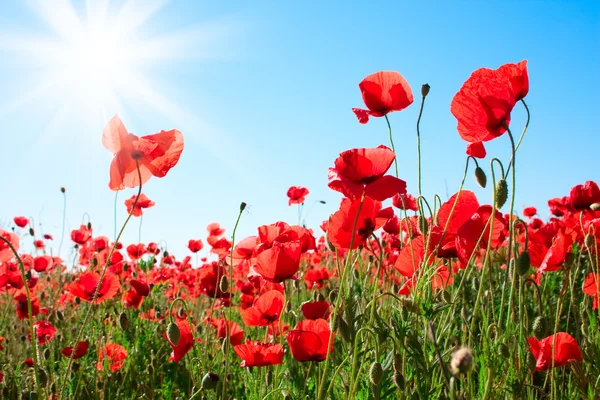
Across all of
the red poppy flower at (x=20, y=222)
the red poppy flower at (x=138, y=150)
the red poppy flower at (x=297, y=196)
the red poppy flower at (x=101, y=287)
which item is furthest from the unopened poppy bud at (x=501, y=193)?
the red poppy flower at (x=20, y=222)

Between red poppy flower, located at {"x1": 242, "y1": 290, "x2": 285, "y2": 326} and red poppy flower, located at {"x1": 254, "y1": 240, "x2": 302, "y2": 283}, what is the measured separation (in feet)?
1.08

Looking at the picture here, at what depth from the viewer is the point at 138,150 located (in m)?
1.51

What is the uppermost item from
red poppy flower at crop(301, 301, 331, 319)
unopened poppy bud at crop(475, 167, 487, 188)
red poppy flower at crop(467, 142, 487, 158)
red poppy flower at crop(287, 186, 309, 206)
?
red poppy flower at crop(287, 186, 309, 206)

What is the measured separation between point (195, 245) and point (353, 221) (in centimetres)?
A: 357

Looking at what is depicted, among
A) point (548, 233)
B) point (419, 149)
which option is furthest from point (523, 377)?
point (548, 233)

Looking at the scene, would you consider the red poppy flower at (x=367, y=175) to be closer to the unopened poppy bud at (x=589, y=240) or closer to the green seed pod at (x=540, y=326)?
the green seed pod at (x=540, y=326)

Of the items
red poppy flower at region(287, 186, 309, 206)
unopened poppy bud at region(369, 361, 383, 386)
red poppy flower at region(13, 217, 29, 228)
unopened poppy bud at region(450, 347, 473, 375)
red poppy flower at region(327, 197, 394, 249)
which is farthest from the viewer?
red poppy flower at region(13, 217, 29, 228)

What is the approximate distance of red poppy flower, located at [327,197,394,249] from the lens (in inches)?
64.4

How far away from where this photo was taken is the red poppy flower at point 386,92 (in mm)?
1850

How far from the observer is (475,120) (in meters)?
1.54

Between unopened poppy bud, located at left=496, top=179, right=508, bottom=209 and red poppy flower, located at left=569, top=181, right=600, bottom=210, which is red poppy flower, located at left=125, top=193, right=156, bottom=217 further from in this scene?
unopened poppy bud, located at left=496, top=179, right=508, bottom=209

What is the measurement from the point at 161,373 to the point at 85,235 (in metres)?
2.07

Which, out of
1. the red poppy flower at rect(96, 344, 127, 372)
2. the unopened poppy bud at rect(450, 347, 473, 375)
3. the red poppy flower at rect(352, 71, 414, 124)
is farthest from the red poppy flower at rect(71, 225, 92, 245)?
the unopened poppy bud at rect(450, 347, 473, 375)

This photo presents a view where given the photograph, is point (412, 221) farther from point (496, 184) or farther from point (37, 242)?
point (37, 242)
